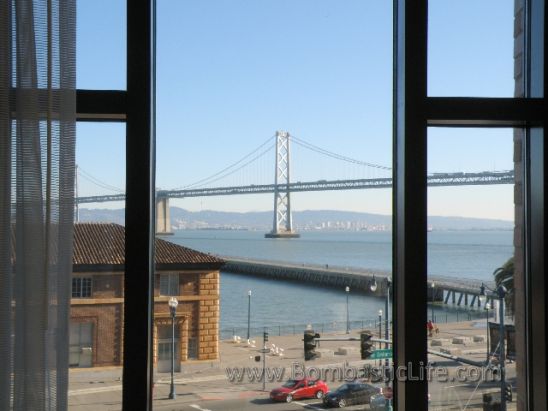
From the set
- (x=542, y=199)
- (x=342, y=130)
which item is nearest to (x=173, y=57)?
(x=342, y=130)

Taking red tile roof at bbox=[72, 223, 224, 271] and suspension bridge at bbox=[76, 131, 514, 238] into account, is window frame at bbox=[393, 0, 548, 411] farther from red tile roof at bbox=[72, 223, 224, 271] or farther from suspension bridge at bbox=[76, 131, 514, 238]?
red tile roof at bbox=[72, 223, 224, 271]

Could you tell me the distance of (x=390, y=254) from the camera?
5.83 feet

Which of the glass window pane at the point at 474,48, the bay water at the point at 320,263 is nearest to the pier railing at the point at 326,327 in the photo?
the bay water at the point at 320,263

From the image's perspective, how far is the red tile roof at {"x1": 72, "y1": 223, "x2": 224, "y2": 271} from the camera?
67.1 inches

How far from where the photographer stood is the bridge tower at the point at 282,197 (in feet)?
5.86

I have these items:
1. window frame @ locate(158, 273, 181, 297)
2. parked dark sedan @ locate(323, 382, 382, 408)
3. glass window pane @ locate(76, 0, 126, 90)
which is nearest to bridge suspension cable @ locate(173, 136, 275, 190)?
window frame @ locate(158, 273, 181, 297)

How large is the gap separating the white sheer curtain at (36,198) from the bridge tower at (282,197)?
1.99 ft

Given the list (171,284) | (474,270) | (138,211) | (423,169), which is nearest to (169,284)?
(171,284)

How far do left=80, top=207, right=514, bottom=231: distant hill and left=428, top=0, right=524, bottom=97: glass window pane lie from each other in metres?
0.38

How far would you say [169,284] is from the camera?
172 centimetres

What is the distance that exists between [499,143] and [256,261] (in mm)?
808

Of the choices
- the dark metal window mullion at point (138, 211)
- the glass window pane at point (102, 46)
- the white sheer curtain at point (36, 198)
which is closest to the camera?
the white sheer curtain at point (36, 198)

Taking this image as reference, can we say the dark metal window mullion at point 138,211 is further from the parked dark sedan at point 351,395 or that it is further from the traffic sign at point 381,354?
the traffic sign at point 381,354

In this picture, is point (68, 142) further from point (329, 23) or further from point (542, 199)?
point (542, 199)
